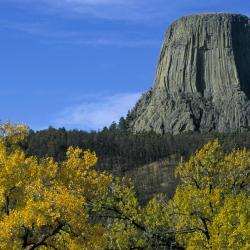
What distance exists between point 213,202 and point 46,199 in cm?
890

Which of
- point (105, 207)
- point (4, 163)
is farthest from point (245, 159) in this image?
point (4, 163)

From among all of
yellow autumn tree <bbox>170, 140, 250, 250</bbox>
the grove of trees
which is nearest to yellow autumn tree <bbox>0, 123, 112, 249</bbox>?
the grove of trees

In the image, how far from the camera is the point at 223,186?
33531mm

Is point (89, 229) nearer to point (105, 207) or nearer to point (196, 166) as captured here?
point (105, 207)

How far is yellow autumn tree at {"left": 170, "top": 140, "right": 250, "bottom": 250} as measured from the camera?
28812 mm

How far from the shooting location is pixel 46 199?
25.7m

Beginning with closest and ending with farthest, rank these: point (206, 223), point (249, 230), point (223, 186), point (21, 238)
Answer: point (21, 238)
point (249, 230)
point (206, 223)
point (223, 186)

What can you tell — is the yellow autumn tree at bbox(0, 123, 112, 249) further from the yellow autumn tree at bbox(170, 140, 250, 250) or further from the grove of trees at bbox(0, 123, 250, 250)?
the yellow autumn tree at bbox(170, 140, 250, 250)

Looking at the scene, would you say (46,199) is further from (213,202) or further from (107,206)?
(213,202)

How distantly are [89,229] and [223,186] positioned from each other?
Answer: 9.31 meters

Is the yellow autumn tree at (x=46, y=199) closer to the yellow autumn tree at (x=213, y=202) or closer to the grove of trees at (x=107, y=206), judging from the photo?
the grove of trees at (x=107, y=206)

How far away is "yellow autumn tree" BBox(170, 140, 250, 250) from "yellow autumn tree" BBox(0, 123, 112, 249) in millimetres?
4435

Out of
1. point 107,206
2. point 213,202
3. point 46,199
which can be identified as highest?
point 46,199

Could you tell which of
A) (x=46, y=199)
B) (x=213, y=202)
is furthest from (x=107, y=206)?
(x=46, y=199)
